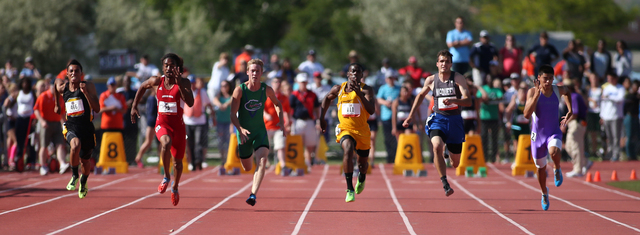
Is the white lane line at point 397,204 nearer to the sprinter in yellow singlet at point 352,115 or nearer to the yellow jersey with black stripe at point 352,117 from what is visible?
the sprinter in yellow singlet at point 352,115

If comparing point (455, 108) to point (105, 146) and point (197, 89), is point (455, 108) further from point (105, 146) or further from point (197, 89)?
point (105, 146)

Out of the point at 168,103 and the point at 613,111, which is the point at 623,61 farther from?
the point at 168,103

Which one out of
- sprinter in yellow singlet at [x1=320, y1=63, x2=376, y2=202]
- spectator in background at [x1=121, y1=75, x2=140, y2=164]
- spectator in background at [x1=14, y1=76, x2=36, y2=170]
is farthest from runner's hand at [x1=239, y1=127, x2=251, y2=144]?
spectator in background at [x1=121, y1=75, x2=140, y2=164]

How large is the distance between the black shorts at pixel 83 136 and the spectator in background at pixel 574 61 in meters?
14.2

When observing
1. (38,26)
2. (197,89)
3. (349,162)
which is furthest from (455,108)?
(38,26)

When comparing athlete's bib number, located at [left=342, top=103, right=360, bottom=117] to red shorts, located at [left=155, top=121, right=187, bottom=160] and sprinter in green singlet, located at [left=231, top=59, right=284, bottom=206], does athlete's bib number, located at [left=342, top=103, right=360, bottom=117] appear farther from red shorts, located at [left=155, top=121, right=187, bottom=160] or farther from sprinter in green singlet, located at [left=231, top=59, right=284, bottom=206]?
red shorts, located at [left=155, top=121, right=187, bottom=160]

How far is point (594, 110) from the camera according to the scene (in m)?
21.2

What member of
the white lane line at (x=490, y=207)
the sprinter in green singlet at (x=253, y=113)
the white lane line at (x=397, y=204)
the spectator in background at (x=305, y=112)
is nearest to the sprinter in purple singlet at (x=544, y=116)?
the white lane line at (x=490, y=207)

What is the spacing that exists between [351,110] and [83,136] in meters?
4.04

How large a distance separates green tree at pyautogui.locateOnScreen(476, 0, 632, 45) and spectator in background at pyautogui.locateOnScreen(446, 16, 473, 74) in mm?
52447

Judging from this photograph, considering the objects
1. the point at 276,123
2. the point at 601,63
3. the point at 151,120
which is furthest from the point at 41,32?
the point at 601,63

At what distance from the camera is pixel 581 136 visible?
16812 millimetres

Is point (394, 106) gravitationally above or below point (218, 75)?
below

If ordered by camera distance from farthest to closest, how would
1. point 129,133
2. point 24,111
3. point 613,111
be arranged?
point 613,111 < point 129,133 < point 24,111
